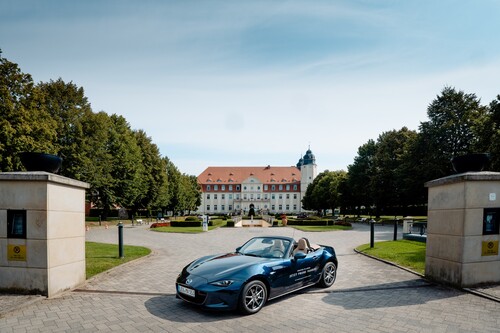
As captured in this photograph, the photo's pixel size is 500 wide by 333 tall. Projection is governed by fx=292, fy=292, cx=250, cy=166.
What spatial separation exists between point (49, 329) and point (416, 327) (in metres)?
6.19

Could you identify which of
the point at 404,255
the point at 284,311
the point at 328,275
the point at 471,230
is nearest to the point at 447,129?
the point at 404,255

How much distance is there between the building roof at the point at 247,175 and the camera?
92625 mm

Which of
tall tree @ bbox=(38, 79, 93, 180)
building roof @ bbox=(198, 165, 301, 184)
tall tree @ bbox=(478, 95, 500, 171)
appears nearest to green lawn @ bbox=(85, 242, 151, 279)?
tall tree @ bbox=(38, 79, 93, 180)

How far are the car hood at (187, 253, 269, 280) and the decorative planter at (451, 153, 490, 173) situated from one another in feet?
18.5

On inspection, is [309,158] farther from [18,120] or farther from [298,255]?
[298,255]

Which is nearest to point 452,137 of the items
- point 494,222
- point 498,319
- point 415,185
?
point 415,185

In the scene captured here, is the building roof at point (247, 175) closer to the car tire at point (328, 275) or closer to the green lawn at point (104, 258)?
the green lawn at point (104, 258)

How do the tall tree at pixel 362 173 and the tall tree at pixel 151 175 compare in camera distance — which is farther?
the tall tree at pixel 362 173

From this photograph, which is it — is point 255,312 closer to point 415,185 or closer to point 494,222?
point 494,222

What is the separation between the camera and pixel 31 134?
22.9 meters

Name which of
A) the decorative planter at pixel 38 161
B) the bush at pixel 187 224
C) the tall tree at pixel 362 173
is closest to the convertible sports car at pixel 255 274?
the decorative planter at pixel 38 161

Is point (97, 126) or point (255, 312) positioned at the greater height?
point (97, 126)

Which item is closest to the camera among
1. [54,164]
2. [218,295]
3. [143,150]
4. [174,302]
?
[218,295]

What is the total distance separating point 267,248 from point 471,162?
5.62 m
